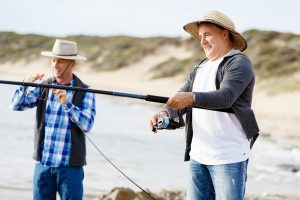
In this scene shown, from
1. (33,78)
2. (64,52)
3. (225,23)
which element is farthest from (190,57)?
(225,23)

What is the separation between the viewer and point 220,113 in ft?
12.7

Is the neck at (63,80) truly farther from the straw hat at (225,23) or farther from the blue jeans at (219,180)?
the blue jeans at (219,180)

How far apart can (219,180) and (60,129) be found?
50.2 inches

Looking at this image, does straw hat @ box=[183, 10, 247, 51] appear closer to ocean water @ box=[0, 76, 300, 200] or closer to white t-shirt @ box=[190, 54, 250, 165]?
white t-shirt @ box=[190, 54, 250, 165]

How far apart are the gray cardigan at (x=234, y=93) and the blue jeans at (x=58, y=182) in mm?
1281

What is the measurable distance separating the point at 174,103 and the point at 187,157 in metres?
0.57

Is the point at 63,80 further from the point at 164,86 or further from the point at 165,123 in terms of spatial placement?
the point at 164,86

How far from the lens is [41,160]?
4641 mm

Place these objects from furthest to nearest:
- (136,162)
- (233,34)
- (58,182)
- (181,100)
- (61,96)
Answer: (136,162) < (58,182) < (61,96) < (233,34) < (181,100)

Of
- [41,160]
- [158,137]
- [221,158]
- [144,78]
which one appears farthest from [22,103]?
[144,78]

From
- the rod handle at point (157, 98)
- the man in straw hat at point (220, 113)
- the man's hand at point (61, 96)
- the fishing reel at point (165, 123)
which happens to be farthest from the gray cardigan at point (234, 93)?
the man's hand at point (61, 96)

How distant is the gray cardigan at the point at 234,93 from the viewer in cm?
368

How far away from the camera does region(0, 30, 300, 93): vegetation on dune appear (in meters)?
36.8

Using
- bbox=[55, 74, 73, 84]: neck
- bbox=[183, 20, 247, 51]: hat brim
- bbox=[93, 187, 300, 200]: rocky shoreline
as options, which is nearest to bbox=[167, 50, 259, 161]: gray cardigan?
bbox=[183, 20, 247, 51]: hat brim
